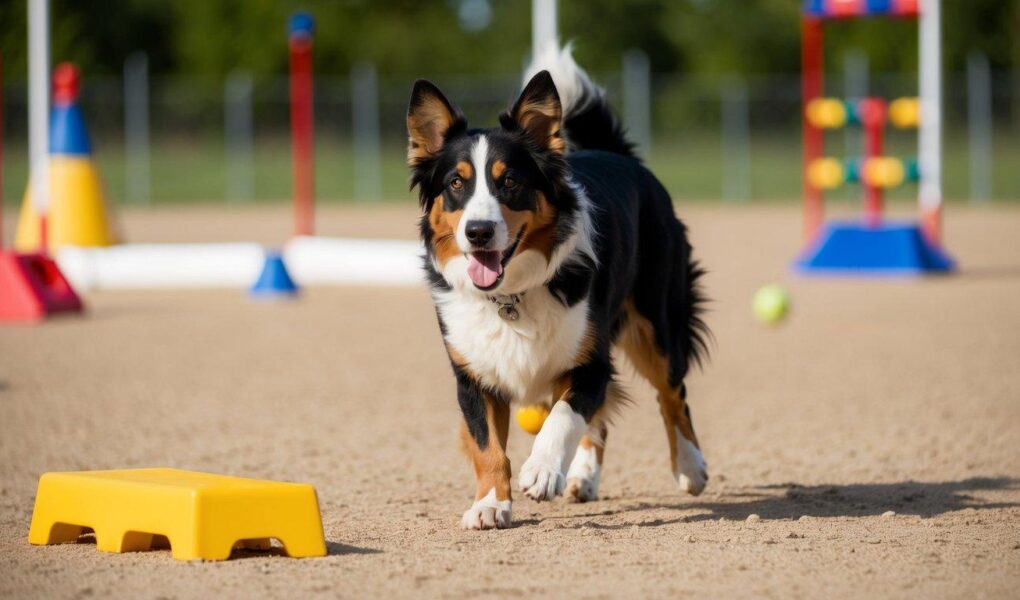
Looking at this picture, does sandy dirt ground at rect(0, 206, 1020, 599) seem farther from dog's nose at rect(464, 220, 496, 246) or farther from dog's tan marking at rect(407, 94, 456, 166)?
dog's tan marking at rect(407, 94, 456, 166)

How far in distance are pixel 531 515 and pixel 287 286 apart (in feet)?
27.3

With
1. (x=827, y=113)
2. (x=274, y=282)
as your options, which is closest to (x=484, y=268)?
(x=274, y=282)

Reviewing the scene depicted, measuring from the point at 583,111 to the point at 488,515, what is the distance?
2233mm

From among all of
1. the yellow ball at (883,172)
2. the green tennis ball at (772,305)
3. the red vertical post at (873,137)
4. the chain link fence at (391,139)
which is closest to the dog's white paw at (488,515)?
the green tennis ball at (772,305)

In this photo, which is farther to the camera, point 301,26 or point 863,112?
point 301,26

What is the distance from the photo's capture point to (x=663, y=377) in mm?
5898

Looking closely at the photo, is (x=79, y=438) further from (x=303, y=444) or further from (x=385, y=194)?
(x=385, y=194)

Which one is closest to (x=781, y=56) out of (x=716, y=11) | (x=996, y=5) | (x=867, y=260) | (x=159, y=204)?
(x=716, y=11)

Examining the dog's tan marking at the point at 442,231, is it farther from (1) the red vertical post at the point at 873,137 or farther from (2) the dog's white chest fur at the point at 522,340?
(1) the red vertical post at the point at 873,137

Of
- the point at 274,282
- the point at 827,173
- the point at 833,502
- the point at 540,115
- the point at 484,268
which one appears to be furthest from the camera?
the point at 827,173

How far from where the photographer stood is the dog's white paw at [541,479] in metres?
4.63

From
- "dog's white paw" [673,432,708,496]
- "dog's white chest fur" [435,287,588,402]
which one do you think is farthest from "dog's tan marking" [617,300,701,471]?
"dog's white chest fur" [435,287,588,402]

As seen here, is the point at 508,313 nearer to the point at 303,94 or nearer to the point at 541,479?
the point at 541,479

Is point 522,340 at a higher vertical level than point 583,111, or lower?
lower
